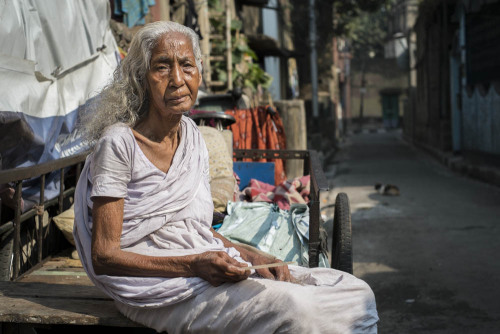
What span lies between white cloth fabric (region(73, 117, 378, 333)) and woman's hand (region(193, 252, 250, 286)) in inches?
1.2

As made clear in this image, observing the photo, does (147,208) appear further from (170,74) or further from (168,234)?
(170,74)

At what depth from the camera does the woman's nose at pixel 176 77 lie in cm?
225

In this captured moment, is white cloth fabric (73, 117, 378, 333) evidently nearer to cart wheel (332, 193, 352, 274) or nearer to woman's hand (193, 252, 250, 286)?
woman's hand (193, 252, 250, 286)

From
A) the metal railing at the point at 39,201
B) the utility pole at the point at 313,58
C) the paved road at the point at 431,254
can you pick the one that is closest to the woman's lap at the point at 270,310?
the metal railing at the point at 39,201

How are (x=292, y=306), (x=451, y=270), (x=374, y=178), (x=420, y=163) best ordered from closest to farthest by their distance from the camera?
1. (x=292, y=306)
2. (x=451, y=270)
3. (x=374, y=178)
4. (x=420, y=163)

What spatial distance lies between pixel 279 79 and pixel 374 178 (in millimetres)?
8479

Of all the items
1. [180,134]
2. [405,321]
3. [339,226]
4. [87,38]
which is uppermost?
[87,38]

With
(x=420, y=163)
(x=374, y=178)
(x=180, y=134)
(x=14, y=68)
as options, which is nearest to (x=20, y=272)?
(x=14, y=68)

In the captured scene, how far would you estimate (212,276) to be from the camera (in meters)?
2.07

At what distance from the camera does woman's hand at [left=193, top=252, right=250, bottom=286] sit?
204cm

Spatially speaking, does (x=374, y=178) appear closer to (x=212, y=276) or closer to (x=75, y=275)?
(x=75, y=275)

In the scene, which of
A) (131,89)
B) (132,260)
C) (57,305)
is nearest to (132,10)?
(131,89)

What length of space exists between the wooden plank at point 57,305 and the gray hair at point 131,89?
0.66 m

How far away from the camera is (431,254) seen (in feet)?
19.3
